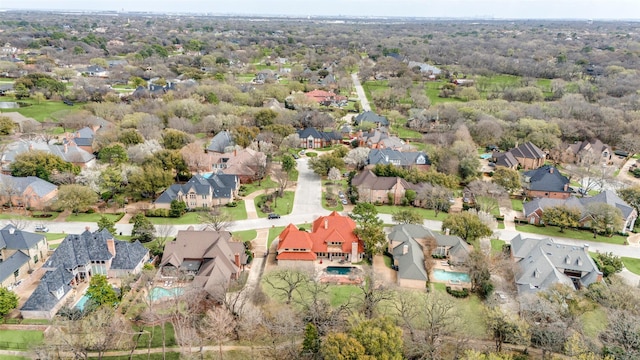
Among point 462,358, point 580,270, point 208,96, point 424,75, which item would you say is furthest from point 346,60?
point 462,358

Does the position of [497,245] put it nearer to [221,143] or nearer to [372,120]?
[221,143]

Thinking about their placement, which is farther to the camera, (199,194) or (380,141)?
(380,141)

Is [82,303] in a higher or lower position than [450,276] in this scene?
higher

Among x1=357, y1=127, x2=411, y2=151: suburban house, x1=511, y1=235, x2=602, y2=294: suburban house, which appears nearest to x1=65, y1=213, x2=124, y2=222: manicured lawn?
x1=357, y1=127, x2=411, y2=151: suburban house

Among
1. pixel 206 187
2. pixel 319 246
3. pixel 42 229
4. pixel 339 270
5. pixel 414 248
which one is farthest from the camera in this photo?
pixel 206 187

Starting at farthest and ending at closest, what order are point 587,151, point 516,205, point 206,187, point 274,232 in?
point 587,151 → point 516,205 → point 206,187 → point 274,232

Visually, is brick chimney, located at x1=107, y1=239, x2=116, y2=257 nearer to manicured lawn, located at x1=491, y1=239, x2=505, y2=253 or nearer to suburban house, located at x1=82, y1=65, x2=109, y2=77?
manicured lawn, located at x1=491, y1=239, x2=505, y2=253

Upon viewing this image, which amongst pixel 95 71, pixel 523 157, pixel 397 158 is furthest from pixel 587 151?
pixel 95 71

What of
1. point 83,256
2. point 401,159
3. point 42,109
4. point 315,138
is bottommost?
point 42,109
